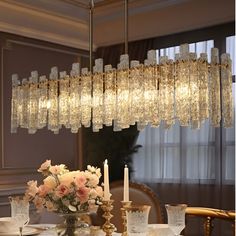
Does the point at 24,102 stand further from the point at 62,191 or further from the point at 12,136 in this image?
the point at 12,136

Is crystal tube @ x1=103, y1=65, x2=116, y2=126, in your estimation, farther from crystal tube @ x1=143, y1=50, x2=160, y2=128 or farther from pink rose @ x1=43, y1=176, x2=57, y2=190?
pink rose @ x1=43, y1=176, x2=57, y2=190

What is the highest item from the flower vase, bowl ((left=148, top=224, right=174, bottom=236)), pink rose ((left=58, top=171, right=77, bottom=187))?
pink rose ((left=58, top=171, right=77, bottom=187))

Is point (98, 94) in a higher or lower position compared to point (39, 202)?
higher

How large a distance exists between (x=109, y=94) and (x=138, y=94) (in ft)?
0.62

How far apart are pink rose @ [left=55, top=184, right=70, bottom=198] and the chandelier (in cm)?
61

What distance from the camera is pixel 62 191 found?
1882 mm

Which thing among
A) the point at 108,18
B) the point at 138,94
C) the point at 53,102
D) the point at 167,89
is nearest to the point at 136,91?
the point at 138,94

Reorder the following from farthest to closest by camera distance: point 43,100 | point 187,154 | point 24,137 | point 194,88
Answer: point 187,154 < point 24,137 < point 43,100 < point 194,88

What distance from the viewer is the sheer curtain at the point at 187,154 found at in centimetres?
434

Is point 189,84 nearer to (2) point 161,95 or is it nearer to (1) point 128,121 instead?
(2) point 161,95

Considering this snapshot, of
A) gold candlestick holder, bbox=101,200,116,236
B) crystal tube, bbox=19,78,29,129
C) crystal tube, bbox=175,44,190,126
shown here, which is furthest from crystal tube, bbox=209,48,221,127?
crystal tube, bbox=19,78,29,129

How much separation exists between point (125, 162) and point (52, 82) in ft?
7.84

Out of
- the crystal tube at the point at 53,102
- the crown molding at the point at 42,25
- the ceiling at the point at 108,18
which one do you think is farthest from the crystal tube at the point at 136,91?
the crown molding at the point at 42,25

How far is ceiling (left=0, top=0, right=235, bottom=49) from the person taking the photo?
4230 mm
